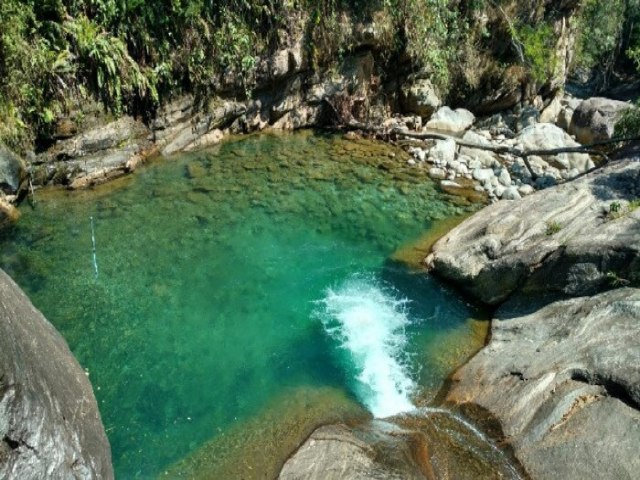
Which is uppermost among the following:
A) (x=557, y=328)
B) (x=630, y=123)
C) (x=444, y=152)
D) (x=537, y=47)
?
(x=537, y=47)

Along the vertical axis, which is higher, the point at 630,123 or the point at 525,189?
the point at 630,123

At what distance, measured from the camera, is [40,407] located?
159 inches

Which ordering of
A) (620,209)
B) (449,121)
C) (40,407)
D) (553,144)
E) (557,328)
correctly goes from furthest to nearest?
(449,121), (553,144), (620,209), (557,328), (40,407)

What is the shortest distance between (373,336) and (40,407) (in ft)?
17.0

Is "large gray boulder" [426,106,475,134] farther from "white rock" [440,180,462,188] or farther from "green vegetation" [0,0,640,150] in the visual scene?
"white rock" [440,180,462,188]

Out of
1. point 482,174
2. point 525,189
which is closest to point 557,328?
point 525,189

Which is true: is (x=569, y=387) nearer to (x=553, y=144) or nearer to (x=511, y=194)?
(x=511, y=194)

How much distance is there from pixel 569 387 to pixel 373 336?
3.08 m

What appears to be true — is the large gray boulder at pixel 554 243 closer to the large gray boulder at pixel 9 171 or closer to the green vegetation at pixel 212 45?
the green vegetation at pixel 212 45

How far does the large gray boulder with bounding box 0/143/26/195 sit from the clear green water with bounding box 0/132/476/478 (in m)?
0.61

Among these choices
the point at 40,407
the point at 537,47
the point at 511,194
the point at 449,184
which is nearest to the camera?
the point at 40,407

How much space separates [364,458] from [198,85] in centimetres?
1206

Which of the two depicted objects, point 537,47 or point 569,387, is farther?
point 537,47

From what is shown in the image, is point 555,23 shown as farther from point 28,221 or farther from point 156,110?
point 28,221
